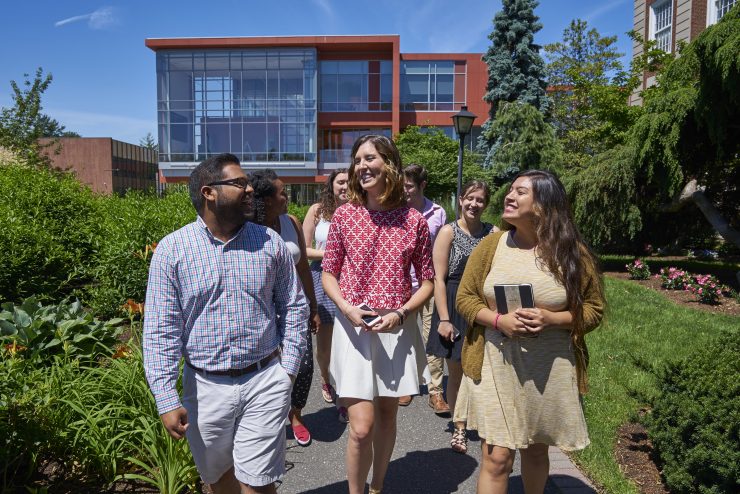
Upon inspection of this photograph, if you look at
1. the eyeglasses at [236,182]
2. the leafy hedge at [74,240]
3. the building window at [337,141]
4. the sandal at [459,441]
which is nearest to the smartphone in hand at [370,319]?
the eyeglasses at [236,182]

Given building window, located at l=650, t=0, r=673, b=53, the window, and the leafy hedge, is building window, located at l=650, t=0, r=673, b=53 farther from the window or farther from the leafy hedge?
the leafy hedge

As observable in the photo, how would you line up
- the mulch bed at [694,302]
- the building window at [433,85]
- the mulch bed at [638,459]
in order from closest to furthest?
the mulch bed at [638,459], the mulch bed at [694,302], the building window at [433,85]

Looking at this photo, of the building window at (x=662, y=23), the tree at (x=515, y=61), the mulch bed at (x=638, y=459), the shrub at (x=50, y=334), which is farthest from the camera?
the tree at (x=515, y=61)

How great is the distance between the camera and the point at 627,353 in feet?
22.5

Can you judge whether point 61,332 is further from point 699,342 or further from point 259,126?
point 259,126

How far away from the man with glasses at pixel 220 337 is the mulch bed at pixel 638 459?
2.44 m

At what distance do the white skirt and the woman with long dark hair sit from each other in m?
0.42

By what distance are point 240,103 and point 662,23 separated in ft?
107

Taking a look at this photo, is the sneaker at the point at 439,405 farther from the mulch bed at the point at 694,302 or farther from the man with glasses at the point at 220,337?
the mulch bed at the point at 694,302

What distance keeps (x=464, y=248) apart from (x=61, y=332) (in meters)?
3.24

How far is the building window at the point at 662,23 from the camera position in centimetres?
2378

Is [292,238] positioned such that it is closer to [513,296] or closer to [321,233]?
[321,233]

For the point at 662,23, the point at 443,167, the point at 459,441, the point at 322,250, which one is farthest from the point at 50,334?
the point at 443,167

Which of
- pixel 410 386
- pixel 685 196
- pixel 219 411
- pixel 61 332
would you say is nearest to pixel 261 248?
pixel 219 411
